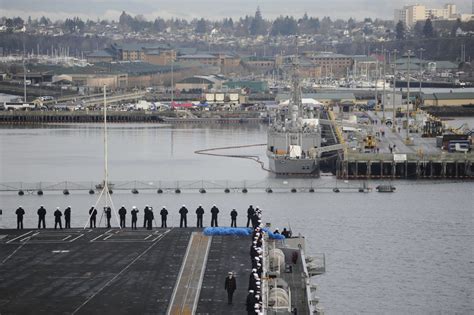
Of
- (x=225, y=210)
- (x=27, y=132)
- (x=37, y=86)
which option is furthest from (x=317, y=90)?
(x=225, y=210)

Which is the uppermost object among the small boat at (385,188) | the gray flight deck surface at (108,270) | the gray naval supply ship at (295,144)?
the gray flight deck surface at (108,270)

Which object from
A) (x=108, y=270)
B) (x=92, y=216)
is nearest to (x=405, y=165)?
(x=92, y=216)

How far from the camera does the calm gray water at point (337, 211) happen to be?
31297mm

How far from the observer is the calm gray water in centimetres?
3130

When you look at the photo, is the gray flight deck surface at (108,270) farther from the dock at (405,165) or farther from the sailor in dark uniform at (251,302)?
the dock at (405,165)

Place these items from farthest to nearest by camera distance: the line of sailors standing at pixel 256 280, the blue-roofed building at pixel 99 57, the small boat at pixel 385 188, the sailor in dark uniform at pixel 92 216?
the blue-roofed building at pixel 99 57, the small boat at pixel 385 188, the sailor in dark uniform at pixel 92 216, the line of sailors standing at pixel 256 280

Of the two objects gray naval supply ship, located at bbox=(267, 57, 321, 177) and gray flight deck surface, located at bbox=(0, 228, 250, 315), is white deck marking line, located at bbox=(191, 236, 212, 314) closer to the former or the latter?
gray flight deck surface, located at bbox=(0, 228, 250, 315)

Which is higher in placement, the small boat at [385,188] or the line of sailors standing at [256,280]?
the line of sailors standing at [256,280]

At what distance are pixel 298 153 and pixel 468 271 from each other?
2749 centimetres

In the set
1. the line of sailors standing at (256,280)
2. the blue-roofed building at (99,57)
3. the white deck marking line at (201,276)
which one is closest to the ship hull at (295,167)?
the white deck marking line at (201,276)

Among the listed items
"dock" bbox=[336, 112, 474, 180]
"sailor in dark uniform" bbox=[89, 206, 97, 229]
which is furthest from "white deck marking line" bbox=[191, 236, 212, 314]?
"dock" bbox=[336, 112, 474, 180]

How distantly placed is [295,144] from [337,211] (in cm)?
1760

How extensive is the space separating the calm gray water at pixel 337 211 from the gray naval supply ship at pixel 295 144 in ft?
4.33

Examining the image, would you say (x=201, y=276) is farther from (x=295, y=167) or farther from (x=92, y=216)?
(x=295, y=167)
